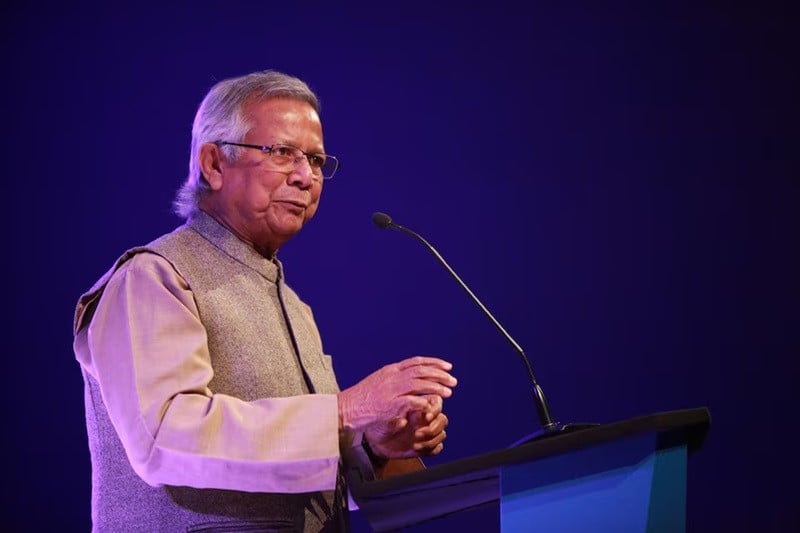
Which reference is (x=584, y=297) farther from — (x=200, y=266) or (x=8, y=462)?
(x=8, y=462)

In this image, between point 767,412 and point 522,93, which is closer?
point 767,412

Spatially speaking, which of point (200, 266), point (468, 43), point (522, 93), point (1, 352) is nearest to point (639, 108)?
point (522, 93)

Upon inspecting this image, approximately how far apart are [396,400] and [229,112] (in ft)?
2.69

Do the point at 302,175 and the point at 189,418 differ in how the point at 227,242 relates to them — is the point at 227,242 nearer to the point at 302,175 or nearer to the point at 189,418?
the point at 302,175

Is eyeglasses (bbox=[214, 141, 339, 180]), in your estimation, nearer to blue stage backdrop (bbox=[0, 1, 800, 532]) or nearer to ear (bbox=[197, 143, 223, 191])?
ear (bbox=[197, 143, 223, 191])

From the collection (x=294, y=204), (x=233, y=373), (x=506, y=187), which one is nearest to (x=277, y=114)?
(x=294, y=204)

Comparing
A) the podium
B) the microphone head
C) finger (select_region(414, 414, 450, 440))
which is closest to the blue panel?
the podium

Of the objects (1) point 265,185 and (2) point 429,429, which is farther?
(1) point 265,185

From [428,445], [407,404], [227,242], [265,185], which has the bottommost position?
[428,445]

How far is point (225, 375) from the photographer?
1.49 m

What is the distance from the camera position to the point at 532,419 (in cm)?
291

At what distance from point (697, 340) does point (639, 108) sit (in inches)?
34.8

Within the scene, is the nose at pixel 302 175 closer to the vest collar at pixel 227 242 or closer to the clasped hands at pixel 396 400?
the vest collar at pixel 227 242

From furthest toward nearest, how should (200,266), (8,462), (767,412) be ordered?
(767,412), (8,462), (200,266)
